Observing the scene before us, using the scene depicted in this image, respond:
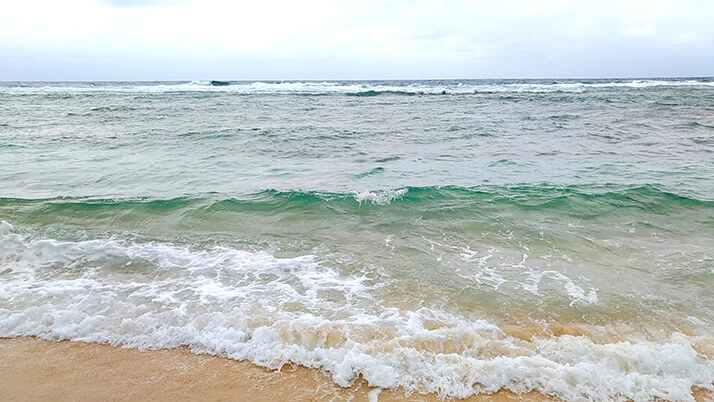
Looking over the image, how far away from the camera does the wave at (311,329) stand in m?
3.15

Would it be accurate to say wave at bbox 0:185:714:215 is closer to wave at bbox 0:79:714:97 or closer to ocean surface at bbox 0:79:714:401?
ocean surface at bbox 0:79:714:401

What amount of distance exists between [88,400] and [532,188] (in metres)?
7.56

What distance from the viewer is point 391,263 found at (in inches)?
208

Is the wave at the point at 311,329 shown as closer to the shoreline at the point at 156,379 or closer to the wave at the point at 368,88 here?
the shoreline at the point at 156,379

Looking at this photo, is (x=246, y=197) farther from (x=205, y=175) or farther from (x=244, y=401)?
(x=244, y=401)

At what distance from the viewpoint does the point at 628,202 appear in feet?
24.1

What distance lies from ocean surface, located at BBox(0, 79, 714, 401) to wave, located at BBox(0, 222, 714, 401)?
18 millimetres

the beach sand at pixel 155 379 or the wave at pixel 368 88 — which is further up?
the wave at pixel 368 88

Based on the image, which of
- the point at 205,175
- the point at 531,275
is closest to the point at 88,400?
the point at 531,275

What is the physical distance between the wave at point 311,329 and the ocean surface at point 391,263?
2cm

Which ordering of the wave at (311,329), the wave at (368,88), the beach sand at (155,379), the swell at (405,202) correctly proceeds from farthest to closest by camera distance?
the wave at (368,88)
the swell at (405,202)
the wave at (311,329)
the beach sand at (155,379)

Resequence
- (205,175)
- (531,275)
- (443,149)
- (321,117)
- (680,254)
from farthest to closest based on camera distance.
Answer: (321,117), (443,149), (205,175), (680,254), (531,275)

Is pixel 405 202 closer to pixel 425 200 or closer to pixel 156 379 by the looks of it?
pixel 425 200

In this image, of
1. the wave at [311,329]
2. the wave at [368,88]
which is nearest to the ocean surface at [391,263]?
the wave at [311,329]
